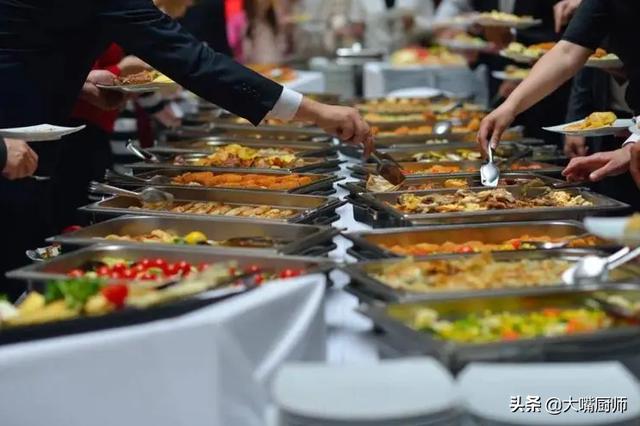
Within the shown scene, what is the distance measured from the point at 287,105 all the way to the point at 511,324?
42.6 inches

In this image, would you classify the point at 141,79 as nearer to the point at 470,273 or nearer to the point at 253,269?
the point at 253,269

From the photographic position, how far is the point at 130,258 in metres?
1.86

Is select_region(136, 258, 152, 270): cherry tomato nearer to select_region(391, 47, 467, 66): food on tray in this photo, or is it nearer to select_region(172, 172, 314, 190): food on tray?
select_region(172, 172, 314, 190): food on tray

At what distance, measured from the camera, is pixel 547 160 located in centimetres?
290

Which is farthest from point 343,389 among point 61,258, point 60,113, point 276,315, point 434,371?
point 60,113

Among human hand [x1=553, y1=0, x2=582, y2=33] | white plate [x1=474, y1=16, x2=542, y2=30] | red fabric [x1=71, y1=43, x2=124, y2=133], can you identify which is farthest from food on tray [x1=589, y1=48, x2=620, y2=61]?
red fabric [x1=71, y1=43, x2=124, y2=133]

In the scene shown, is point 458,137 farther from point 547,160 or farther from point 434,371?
point 434,371

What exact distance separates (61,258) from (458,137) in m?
1.90

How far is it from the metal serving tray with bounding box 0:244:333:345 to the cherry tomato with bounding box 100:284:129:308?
0.30 feet

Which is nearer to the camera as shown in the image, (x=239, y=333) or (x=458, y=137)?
(x=239, y=333)

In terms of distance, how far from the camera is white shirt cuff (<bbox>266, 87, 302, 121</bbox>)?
2.35 metres

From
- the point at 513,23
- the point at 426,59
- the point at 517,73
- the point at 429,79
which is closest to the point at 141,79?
the point at 517,73

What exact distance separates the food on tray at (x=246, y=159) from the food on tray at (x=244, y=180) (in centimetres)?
11

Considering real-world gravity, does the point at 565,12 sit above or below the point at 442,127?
above
